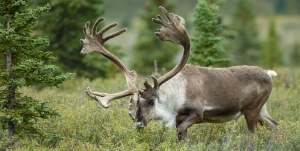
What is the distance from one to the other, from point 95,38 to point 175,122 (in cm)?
225

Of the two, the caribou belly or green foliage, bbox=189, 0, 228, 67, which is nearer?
the caribou belly

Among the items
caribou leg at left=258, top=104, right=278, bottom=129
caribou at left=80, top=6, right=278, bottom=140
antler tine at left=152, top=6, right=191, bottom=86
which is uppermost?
antler tine at left=152, top=6, right=191, bottom=86

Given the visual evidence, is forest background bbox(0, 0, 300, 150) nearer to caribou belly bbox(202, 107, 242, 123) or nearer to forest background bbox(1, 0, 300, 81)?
forest background bbox(1, 0, 300, 81)

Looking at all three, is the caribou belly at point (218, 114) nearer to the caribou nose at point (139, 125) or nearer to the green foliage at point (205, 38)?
the caribou nose at point (139, 125)

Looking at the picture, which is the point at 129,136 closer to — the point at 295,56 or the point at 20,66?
the point at 20,66

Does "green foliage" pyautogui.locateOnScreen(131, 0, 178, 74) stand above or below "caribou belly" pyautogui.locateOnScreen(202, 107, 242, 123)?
above

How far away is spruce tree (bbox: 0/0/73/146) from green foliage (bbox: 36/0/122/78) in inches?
388

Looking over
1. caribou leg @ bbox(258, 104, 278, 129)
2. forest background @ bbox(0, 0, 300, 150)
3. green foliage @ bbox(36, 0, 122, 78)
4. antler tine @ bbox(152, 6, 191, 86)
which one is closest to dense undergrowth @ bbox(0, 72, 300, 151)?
forest background @ bbox(0, 0, 300, 150)

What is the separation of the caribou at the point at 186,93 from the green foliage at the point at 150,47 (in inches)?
812

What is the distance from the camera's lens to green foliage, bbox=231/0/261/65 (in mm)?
34781

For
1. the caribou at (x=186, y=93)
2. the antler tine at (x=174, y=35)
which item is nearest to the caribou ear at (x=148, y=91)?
the caribou at (x=186, y=93)

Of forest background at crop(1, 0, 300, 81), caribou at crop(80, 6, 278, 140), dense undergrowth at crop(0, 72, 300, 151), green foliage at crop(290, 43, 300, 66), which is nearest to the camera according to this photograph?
dense undergrowth at crop(0, 72, 300, 151)

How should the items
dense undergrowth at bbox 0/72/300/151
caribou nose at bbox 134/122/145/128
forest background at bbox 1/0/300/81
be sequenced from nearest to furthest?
dense undergrowth at bbox 0/72/300/151 < caribou nose at bbox 134/122/145/128 < forest background at bbox 1/0/300/81

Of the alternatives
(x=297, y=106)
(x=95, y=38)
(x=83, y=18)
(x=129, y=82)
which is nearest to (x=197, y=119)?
(x=129, y=82)
